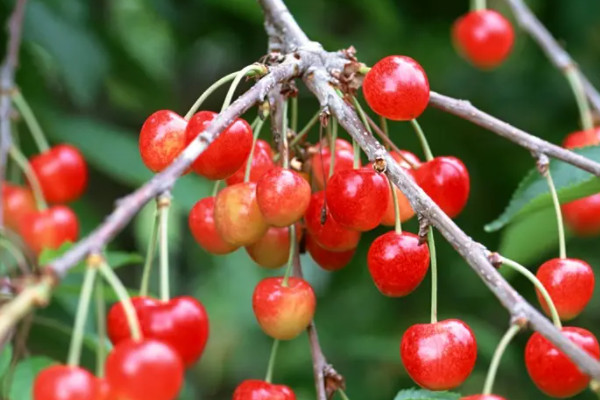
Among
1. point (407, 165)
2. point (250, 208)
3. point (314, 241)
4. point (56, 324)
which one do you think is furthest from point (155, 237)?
point (56, 324)

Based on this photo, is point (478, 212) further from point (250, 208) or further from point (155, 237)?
point (155, 237)

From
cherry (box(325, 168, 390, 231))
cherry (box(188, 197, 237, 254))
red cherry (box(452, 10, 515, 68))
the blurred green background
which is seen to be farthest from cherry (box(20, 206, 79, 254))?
red cherry (box(452, 10, 515, 68))

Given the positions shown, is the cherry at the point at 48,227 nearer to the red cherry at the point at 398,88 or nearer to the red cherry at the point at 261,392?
the red cherry at the point at 261,392

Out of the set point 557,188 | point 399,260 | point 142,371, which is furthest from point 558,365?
point 142,371

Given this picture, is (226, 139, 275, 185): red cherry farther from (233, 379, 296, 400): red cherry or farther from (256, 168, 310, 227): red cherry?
(233, 379, 296, 400): red cherry

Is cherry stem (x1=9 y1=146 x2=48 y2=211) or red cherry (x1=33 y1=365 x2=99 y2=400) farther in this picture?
cherry stem (x1=9 y1=146 x2=48 y2=211)

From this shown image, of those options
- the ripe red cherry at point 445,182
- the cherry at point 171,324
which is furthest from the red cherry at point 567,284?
the cherry at point 171,324
